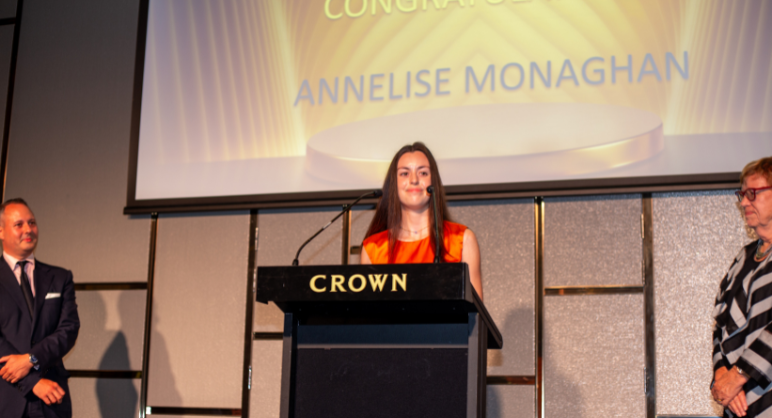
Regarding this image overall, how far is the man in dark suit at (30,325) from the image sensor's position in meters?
3.11

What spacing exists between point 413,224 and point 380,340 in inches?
31.5

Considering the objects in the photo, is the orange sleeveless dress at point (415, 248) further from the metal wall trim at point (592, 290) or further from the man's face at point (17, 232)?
the man's face at point (17, 232)

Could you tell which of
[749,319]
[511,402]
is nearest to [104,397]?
[511,402]

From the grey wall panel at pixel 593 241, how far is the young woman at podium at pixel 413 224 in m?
0.94

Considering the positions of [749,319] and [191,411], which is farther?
[191,411]

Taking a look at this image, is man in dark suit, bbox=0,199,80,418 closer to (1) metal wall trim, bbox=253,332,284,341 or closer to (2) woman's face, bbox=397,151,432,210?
(1) metal wall trim, bbox=253,332,284,341

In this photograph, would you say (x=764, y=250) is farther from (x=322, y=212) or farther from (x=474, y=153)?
(x=322, y=212)

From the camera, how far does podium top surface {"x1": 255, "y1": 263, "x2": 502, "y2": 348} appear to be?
5.41 feet

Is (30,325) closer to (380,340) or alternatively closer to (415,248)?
(415,248)

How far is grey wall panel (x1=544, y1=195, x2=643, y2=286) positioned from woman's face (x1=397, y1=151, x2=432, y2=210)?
3.50 feet

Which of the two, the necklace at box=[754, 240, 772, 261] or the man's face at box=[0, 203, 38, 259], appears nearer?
the necklace at box=[754, 240, 772, 261]

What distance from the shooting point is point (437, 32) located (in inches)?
142

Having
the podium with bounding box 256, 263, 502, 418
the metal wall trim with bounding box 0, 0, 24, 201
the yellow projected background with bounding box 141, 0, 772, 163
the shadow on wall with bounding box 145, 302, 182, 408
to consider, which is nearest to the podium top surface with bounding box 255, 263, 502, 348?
the podium with bounding box 256, 263, 502, 418

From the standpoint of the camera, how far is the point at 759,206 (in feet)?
8.23
